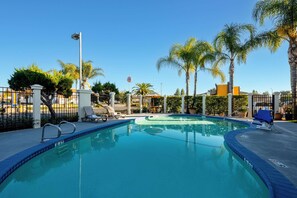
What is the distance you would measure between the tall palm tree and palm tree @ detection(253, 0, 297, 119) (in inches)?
177

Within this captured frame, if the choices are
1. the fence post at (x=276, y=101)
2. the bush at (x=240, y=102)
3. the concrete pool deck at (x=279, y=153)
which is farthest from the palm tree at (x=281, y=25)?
the concrete pool deck at (x=279, y=153)

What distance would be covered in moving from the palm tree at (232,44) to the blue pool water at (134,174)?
1166 centimetres

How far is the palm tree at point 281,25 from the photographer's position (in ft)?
38.2

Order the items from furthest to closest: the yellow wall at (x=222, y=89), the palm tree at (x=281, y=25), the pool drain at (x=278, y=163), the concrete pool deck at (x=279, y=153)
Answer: the yellow wall at (x=222, y=89) < the palm tree at (x=281, y=25) < the pool drain at (x=278, y=163) < the concrete pool deck at (x=279, y=153)

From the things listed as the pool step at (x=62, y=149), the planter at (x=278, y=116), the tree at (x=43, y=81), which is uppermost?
the tree at (x=43, y=81)

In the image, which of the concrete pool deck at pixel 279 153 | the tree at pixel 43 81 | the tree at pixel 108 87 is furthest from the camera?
A: the tree at pixel 108 87

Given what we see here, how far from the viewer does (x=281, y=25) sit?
12289 mm

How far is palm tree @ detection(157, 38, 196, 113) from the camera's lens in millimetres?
18531

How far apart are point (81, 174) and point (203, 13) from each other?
52.3 feet

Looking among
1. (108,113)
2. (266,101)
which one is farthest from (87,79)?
(266,101)

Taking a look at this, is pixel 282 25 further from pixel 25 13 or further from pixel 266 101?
pixel 25 13

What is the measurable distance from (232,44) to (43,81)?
14.3m

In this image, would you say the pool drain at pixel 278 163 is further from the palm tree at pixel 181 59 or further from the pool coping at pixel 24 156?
the palm tree at pixel 181 59

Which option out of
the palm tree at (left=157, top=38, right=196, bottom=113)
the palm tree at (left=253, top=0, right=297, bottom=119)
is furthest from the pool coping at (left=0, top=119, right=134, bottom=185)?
the palm tree at (left=157, top=38, right=196, bottom=113)
